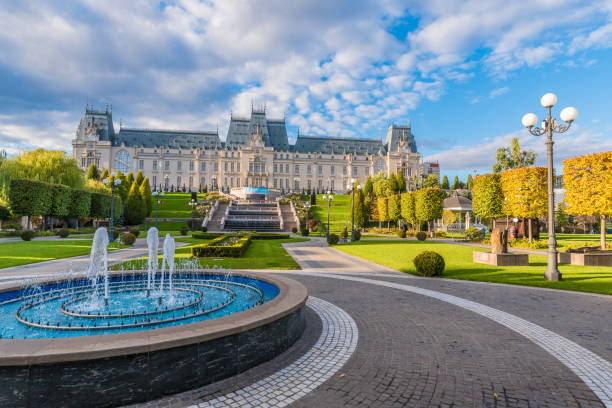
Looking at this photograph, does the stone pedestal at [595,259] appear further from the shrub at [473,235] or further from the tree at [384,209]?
the tree at [384,209]

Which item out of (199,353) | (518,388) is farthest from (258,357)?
(518,388)

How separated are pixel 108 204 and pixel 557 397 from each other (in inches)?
1926

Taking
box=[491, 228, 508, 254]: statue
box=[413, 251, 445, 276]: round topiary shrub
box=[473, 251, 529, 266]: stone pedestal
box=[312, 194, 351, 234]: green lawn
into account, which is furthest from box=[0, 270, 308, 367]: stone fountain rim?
box=[312, 194, 351, 234]: green lawn

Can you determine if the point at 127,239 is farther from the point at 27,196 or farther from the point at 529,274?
the point at 529,274

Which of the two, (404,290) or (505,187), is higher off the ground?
(505,187)

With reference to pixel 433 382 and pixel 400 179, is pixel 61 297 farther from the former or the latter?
pixel 400 179

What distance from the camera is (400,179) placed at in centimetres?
7256

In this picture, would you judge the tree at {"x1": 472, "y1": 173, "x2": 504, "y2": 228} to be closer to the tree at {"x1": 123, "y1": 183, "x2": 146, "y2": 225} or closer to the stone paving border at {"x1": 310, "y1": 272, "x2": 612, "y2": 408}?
the stone paving border at {"x1": 310, "y1": 272, "x2": 612, "y2": 408}

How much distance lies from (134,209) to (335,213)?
31.4m

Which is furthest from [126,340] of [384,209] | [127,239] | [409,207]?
[384,209]

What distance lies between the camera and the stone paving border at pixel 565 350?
4.03 m

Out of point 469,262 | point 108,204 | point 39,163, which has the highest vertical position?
point 39,163

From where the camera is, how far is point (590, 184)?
19.5 metres

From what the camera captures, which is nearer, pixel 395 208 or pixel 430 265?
pixel 430 265
